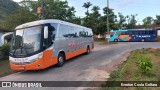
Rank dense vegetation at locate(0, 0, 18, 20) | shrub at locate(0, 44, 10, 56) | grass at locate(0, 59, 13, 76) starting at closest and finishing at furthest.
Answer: grass at locate(0, 59, 13, 76), shrub at locate(0, 44, 10, 56), dense vegetation at locate(0, 0, 18, 20)

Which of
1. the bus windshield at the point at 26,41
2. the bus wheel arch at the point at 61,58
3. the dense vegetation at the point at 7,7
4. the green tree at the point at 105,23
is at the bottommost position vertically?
the bus wheel arch at the point at 61,58

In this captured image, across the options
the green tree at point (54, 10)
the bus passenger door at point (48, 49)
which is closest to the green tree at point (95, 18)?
the green tree at point (54, 10)

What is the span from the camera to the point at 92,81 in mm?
9656

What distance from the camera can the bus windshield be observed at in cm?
1191

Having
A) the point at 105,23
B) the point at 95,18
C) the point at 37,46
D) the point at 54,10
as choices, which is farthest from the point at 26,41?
the point at 95,18

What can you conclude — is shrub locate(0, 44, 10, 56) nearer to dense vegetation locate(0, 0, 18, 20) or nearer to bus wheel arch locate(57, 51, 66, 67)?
bus wheel arch locate(57, 51, 66, 67)

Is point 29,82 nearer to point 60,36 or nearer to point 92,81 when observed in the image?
point 92,81

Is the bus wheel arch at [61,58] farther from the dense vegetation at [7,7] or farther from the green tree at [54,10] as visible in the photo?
the dense vegetation at [7,7]

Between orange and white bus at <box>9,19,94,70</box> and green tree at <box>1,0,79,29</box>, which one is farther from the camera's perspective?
green tree at <box>1,0,79,29</box>

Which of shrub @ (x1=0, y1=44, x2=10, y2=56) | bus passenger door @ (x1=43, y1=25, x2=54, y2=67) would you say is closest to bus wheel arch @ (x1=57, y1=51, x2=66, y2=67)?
bus passenger door @ (x1=43, y1=25, x2=54, y2=67)

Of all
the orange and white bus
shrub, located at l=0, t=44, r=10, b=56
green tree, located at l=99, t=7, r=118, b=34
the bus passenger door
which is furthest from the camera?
green tree, located at l=99, t=7, r=118, b=34

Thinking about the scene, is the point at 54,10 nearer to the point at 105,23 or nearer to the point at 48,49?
the point at 105,23

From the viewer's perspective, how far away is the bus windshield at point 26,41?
11.9 metres

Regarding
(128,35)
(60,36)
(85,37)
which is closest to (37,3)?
(128,35)
